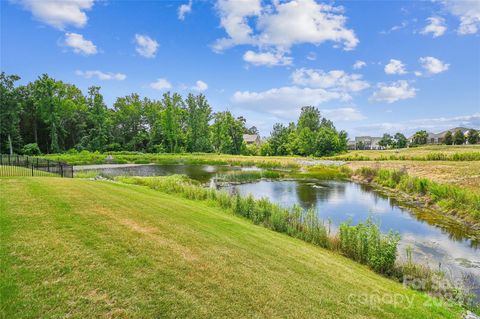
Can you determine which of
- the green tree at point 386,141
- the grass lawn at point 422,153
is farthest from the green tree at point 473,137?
the green tree at point 386,141

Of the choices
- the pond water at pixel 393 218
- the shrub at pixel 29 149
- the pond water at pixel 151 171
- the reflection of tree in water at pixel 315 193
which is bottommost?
the pond water at pixel 393 218

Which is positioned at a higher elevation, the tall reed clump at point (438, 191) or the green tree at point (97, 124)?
the green tree at point (97, 124)

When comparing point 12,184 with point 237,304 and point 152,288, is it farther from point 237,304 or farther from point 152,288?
point 237,304

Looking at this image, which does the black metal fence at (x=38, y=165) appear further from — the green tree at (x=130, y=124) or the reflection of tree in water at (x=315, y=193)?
the green tree at (x=130, y=124)

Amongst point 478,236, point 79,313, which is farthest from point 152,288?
point 478,236

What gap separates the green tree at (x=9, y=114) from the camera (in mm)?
47031

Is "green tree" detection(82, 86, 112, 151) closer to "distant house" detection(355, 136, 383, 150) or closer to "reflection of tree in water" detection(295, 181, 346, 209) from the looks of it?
"reflection of tree in water" detection(295, 181, 346, 209)

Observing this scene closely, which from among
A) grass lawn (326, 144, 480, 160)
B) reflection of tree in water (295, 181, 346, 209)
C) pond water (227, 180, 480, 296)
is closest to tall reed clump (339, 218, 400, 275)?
pond water (227, 180, 480, 296)

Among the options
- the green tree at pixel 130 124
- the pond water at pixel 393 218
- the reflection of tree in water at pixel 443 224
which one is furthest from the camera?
the green tree at pixel 130 124

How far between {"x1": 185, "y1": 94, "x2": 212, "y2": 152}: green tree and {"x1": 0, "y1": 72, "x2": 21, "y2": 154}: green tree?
35.9m

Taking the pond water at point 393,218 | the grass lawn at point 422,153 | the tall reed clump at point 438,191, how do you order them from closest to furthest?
the pond water at point 393,218 < the tall reed clump at point 438,191 < the grass lawn at point 422,153

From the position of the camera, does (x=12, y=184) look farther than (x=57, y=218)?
Yes

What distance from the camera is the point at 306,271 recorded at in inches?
240

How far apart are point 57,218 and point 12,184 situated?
4.60 metres
